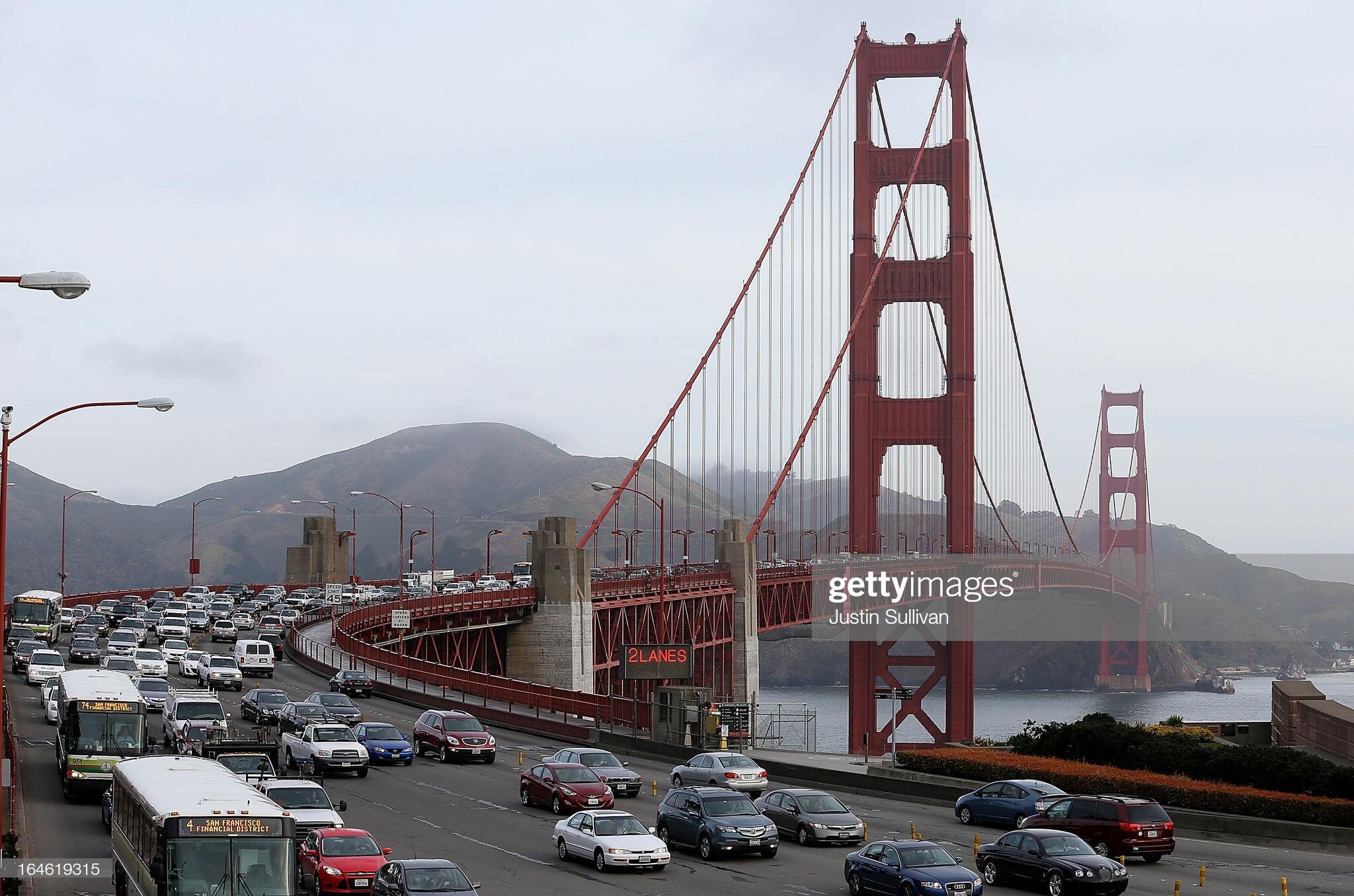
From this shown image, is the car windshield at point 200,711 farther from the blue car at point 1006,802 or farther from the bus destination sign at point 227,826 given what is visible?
the bus destination sign at point 227,826

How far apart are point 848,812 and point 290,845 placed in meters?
15.8

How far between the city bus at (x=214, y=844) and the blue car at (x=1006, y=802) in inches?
735

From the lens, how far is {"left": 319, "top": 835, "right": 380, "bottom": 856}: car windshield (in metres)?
25.9

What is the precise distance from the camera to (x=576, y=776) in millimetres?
37031

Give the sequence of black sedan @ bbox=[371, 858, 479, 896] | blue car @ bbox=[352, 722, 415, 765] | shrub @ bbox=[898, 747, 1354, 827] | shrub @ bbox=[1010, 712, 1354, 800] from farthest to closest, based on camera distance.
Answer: blue car @ bbox=[352, 722, 415, 765]
shrub @ bbox=[1010, 712, 1354, 800]
shrub @ bbox=[898, 747, 1354, 827]
black sedan @ bbox=[371, 858, 479, 896]

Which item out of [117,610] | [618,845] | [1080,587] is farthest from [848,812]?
[1080,587]

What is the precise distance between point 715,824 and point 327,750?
A: 13.6m

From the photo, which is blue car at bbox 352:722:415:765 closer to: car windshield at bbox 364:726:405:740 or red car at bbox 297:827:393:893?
car windshield at bbox 364:726:405:740

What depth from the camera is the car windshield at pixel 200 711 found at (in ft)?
142

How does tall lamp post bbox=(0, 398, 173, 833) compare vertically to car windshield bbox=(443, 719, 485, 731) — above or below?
above

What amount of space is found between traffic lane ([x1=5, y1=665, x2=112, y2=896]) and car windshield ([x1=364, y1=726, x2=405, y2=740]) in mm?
8292

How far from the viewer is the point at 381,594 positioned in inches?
4877

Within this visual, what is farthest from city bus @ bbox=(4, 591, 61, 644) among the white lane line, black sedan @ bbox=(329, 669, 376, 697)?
the white lane line

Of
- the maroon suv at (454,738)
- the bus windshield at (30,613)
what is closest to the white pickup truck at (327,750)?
the maroon suv at (454,738)
